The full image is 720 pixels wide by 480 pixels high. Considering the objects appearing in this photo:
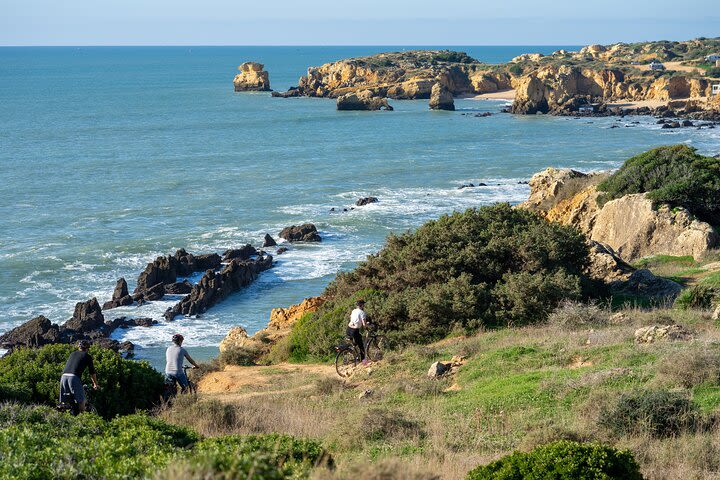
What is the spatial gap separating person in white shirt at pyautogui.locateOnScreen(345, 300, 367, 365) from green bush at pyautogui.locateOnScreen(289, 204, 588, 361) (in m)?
1.50

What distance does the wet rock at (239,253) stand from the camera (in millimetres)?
35094

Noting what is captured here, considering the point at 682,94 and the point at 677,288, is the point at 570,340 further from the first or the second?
the point at 682,94

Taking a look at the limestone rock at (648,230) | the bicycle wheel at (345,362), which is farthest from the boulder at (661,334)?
the limestone rock at (648,230)

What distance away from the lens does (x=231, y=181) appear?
52562mm

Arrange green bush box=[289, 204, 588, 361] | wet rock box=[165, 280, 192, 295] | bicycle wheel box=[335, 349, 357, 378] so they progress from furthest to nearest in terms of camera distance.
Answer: wet rock box=[165, 280, 192, 295]
green bush box=[289, 204, 588, 361]
bicycle wheel box=[335, 349, 357, 378]

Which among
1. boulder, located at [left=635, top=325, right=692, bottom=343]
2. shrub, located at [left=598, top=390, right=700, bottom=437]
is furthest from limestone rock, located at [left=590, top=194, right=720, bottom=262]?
shrub, located at [left=598, top=390, right=700, bottom=437]

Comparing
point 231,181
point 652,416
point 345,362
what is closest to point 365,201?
point 231,181

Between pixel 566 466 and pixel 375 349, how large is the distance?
8.84 m

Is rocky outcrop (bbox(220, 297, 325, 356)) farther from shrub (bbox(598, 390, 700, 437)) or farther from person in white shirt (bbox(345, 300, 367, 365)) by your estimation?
shrub (bbox(598, 390, 700, 437))

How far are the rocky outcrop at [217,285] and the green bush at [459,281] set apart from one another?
9911 mm

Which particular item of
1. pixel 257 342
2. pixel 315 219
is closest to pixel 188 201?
pixel 315 219

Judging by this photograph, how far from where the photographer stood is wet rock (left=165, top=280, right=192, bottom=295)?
3152cm

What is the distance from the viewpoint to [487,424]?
10156 mm

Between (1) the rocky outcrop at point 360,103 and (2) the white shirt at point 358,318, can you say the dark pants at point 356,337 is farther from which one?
(1) the rocky outcrop at point 360,103
